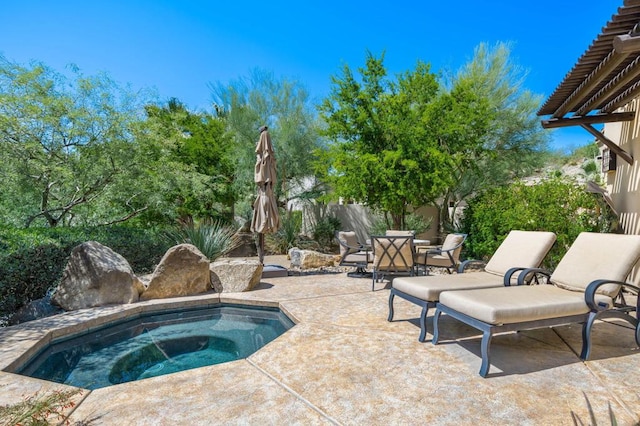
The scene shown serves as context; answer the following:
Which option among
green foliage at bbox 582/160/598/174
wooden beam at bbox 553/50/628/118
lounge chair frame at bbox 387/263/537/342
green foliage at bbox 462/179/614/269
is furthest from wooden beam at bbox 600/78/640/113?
green foliage at bbox 582/160/598/174

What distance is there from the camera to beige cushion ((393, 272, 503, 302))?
354 cm

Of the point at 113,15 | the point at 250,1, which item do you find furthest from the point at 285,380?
the point at 250,1

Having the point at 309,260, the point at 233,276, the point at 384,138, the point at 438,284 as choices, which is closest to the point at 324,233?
the point at 384,138

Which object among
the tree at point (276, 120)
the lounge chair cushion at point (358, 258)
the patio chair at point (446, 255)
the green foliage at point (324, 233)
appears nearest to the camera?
the patio chair at point (446, 255)

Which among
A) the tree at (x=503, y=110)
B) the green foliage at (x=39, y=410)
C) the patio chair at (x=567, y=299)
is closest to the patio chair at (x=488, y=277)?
the patio chair at (x=567, y=299)

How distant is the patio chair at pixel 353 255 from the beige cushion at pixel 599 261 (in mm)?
3439

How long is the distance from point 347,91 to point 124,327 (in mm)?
8784

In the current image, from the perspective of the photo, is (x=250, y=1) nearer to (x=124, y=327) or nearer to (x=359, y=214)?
(x=124, y=327)

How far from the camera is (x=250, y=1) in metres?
8.69

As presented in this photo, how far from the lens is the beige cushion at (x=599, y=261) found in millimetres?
3256

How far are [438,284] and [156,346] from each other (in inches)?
126

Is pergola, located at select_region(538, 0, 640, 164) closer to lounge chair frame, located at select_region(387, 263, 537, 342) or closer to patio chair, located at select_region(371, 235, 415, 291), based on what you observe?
lounge chair frame, located at select_region(387, 263, 537, 342)

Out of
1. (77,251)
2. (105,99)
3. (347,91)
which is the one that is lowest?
(77,251)

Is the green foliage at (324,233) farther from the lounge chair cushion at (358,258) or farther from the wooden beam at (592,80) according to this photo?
the wooden beam at (592,80)
